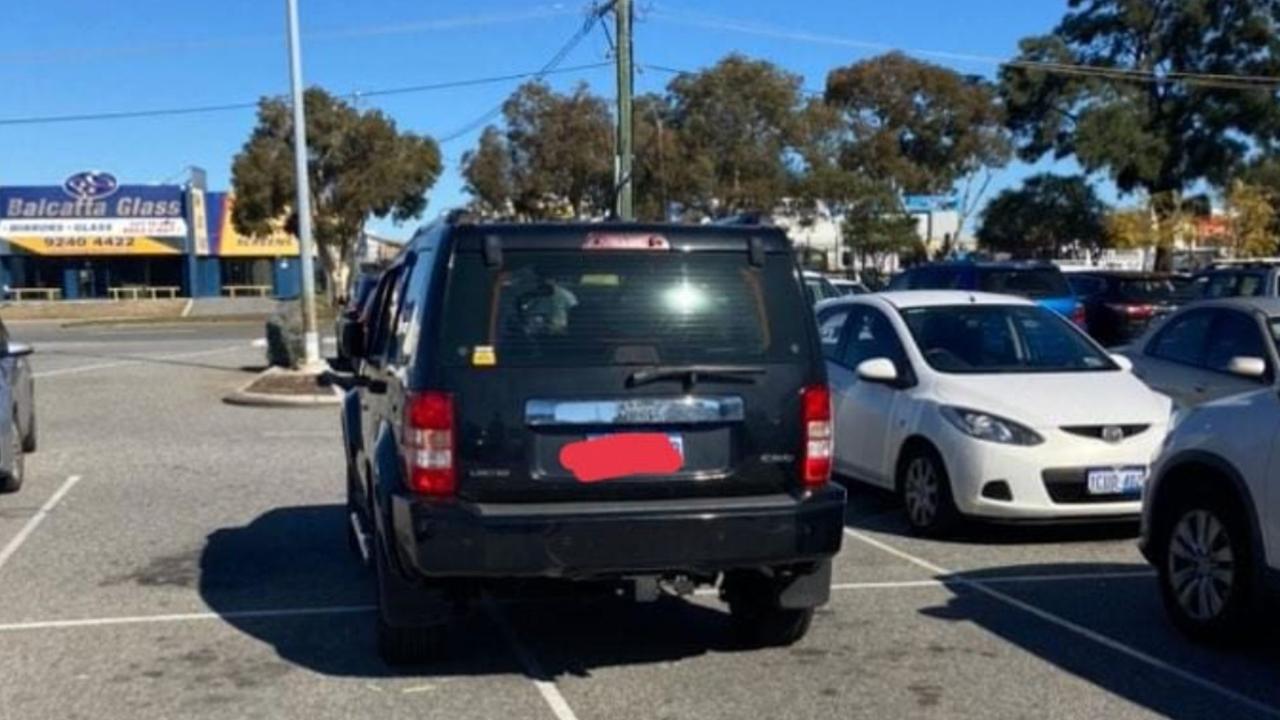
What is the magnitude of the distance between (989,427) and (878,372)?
3.07 ft

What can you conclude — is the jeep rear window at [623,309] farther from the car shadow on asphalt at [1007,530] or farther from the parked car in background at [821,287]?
the parked car in background at [821,287]

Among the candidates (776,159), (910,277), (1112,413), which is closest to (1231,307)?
(1112,413)

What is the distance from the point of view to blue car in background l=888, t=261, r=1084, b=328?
21.8 metres

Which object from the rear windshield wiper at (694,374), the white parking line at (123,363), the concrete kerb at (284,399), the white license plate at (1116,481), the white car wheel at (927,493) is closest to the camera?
the rear windshield wiper at (694,374)

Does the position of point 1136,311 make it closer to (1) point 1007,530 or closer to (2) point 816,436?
(1) point 1007,530

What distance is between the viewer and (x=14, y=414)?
37.9ft

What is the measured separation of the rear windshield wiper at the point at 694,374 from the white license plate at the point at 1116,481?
12.2 ft

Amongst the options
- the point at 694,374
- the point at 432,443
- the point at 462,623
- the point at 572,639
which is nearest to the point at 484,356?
the point at 432,443

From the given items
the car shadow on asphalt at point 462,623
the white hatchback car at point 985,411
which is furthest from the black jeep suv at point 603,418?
the white hatchback car at point 985,411

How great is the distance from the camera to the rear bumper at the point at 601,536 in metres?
5.51

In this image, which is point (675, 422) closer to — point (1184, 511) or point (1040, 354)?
point (1184, 511)

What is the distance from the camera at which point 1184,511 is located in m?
6.69

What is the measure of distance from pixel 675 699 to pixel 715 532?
2.35 ft

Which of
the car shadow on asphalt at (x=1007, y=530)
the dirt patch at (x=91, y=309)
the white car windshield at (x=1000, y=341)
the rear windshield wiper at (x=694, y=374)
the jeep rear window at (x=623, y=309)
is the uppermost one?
the jeep rear window at (x=623, y=309)
